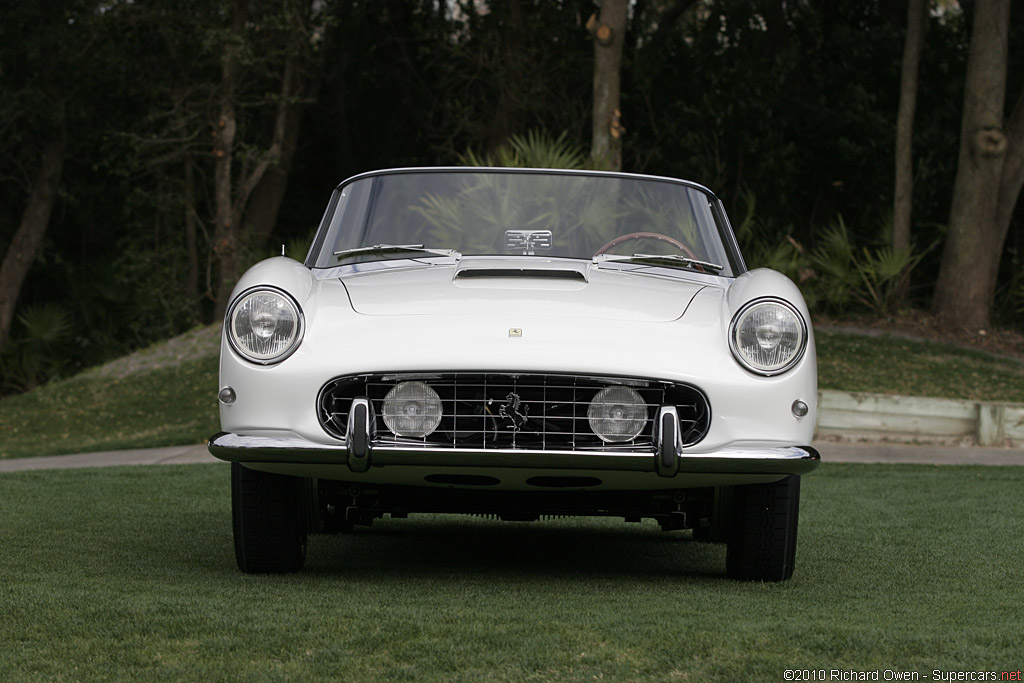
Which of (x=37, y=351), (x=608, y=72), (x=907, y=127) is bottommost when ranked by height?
(x=37, y=351)

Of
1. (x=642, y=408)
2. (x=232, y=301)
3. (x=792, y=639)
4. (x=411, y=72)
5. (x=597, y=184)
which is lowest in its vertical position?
(x=792, y=639)

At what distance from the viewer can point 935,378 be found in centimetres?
1314

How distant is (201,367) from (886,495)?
33.6 feet

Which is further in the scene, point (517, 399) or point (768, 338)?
point (768, 338)

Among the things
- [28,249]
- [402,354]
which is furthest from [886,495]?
[28,249]

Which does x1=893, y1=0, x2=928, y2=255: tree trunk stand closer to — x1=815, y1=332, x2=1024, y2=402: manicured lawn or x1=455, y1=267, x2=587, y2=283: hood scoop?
x1=815, y1=332, x2=1024, y2=402: manicured lawn

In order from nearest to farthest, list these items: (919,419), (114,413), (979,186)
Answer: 1. (919,419)
2. (114,413)
3. (979,186)

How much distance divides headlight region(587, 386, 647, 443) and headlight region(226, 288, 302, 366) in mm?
938

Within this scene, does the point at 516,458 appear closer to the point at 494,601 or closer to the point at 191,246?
the point at 494,601

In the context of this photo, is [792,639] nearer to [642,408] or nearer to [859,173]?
[642,408]

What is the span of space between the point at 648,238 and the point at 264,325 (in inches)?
64.5

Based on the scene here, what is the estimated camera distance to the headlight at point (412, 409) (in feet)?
12.7

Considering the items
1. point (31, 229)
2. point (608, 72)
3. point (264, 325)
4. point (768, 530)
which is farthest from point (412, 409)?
point (31, 229)

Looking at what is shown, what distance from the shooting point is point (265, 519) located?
4266 millimetres
